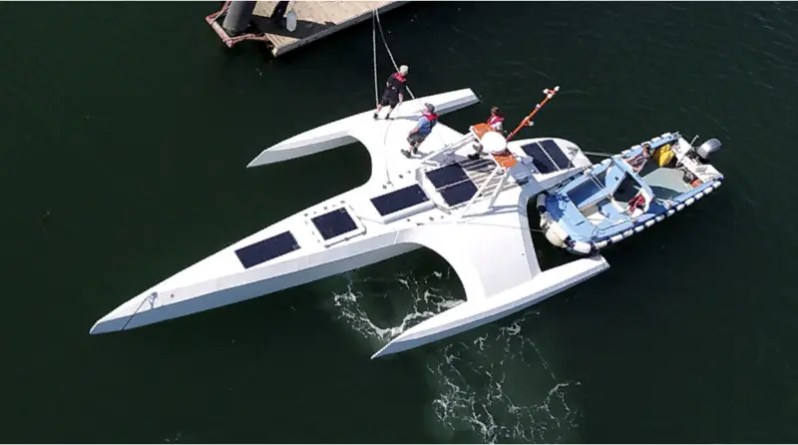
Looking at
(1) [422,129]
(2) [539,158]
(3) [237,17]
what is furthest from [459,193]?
(3) [237,17]

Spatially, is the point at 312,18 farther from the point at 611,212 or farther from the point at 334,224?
the point at 611,212

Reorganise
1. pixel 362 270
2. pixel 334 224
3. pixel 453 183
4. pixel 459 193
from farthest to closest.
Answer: pixel 453 183 → pixel 459 193 → pixel 362 270 → pixel 334 224

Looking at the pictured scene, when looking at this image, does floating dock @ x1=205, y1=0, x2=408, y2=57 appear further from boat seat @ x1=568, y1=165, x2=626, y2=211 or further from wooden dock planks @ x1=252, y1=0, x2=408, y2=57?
boat seat @ x1=568, y1=165, x2=626, y2=211

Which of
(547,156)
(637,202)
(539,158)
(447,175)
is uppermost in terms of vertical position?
(447,175)

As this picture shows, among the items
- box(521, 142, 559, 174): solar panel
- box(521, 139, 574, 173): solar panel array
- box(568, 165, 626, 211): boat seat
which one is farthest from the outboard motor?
box(521, 142, 559, 174): solar panel

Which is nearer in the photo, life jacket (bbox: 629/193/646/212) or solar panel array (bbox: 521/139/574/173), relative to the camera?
life jacket (bbox: 629/193/646/212)

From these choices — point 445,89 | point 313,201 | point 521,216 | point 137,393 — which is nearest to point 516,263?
point 521,216
